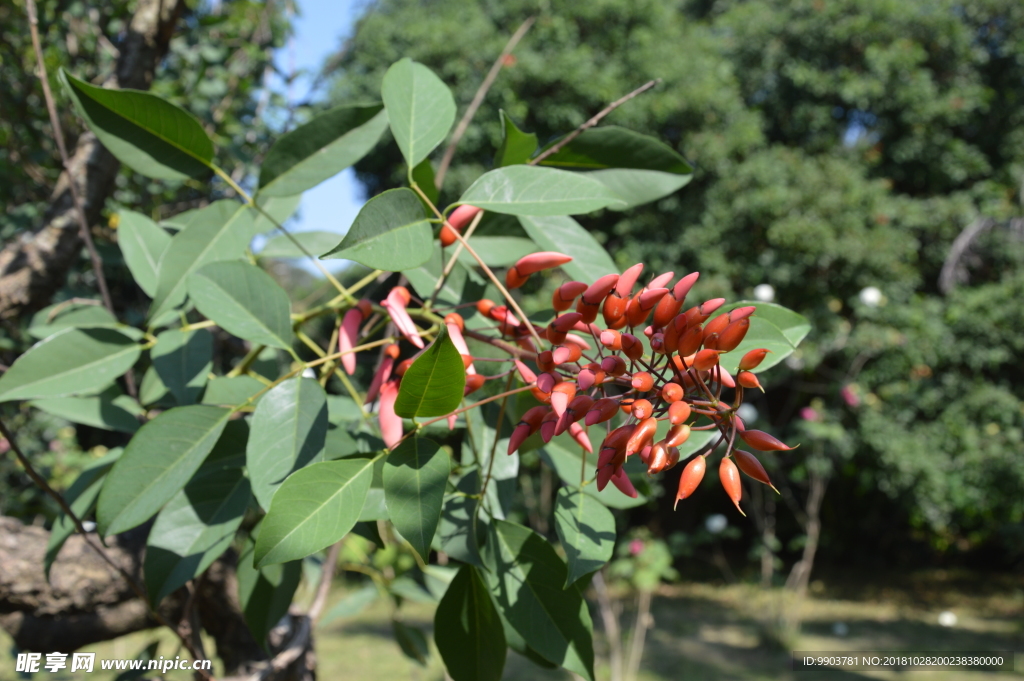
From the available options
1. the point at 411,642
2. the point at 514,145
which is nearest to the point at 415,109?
the point at 514,145

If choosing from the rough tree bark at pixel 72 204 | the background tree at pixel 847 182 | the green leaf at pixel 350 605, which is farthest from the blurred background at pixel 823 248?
the rough tree bark at pixel 72 204

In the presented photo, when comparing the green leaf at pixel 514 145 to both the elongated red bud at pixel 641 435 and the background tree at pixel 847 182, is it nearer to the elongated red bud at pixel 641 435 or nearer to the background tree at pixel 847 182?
the elongated red bud at pixel 641 435

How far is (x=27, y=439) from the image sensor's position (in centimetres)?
287

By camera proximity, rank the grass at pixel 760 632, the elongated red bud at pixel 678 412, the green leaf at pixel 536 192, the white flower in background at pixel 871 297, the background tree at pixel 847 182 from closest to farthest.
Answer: the elongated red bud at pixel 678 412 → the green leaf at pixel 536 192 → the grass at pixel 760 632 → the white flower in background at pixel 871 297 → the background tree at pixel 847 182

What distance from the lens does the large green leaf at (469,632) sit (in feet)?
1.57

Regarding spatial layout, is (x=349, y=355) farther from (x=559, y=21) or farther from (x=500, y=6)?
(x=500, y=6)


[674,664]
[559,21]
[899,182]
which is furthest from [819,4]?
[674,664]

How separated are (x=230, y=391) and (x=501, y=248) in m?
0.28

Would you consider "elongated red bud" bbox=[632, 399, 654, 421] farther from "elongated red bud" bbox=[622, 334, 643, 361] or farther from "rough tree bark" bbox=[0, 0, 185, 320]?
"rough tree bark" bbox=[0, 0, 185, 320]

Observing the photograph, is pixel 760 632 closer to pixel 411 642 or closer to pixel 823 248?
pixel 823 248

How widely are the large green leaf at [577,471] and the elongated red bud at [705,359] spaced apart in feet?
0.51

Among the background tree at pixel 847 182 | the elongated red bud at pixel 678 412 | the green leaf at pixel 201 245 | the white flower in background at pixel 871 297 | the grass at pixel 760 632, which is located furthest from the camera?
the background tree at pixel 847 182

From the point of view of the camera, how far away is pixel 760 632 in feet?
15.9

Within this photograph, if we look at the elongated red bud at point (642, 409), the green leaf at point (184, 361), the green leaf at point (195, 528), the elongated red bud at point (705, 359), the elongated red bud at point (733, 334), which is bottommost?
the green leaf at point (195, 528)
